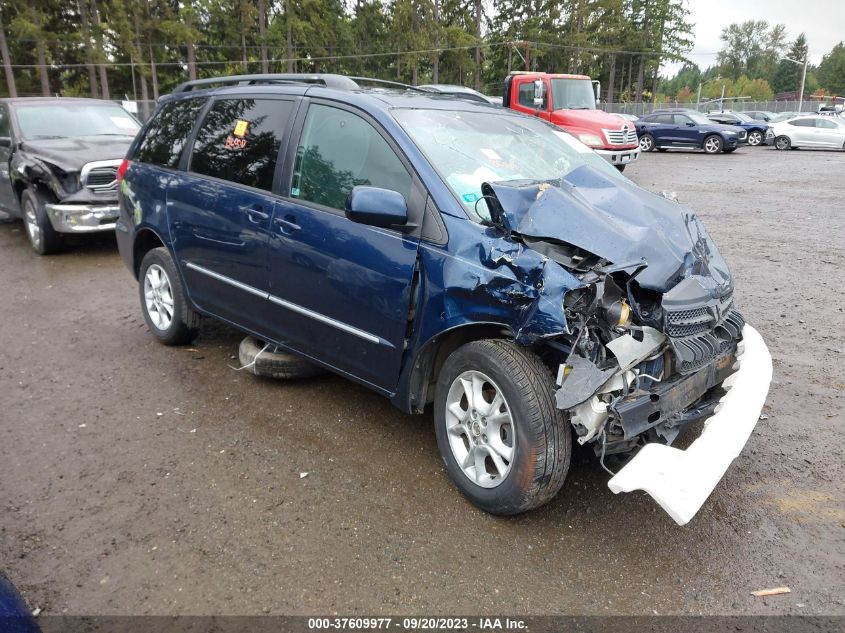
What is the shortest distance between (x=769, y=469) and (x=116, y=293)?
19.9 feet

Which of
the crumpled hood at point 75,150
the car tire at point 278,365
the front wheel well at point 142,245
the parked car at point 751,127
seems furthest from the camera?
the parked car at point 751,127

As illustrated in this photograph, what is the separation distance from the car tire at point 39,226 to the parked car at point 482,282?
474 cm

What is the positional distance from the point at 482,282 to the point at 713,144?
25758mm

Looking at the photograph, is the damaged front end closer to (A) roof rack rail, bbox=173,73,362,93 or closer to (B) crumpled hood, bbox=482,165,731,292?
(B) crumpled hood, bbox=482,165,731,292

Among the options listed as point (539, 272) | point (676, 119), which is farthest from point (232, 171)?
point (676, 119)

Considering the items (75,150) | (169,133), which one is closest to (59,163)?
(75,150)

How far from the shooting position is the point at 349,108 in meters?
3.52

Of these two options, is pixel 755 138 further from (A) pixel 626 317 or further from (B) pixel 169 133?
(A) pixel 626 317

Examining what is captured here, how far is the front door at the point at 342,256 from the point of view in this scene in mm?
3156

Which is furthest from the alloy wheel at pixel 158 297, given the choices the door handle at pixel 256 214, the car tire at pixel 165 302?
the door handle at pixel 256 214

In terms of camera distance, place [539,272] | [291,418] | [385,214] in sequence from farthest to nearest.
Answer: [291,418] → [385,214] → [539,272]

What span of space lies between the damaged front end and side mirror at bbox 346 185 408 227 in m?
0.43

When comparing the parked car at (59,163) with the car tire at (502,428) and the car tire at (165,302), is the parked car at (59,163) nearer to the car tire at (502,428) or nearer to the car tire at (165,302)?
the car tire at (165,302)

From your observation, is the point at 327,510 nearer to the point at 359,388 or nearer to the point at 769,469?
the point at 359,388
